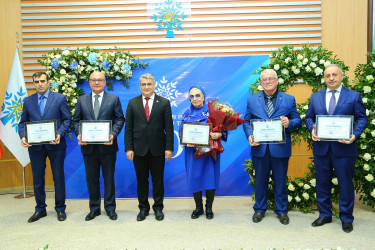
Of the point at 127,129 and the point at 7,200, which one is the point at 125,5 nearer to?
the point at 127,129

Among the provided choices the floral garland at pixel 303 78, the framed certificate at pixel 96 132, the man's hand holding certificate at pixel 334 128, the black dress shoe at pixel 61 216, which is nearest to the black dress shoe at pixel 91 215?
the black dress shoe at pixel 61 216

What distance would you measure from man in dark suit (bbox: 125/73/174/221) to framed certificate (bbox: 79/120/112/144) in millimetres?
219

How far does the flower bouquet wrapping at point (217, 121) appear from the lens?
3783 millimetres

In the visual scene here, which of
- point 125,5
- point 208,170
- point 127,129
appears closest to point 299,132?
point 208,170

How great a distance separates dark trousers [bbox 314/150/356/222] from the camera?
11.8ft

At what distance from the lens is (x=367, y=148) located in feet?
13.7

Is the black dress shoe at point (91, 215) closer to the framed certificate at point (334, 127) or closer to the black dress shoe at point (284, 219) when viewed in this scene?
the black dress shoe at point (284, 219)

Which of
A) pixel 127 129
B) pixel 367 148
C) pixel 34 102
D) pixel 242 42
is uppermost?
pixel 242 42

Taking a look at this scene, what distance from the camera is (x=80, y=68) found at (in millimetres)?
4891

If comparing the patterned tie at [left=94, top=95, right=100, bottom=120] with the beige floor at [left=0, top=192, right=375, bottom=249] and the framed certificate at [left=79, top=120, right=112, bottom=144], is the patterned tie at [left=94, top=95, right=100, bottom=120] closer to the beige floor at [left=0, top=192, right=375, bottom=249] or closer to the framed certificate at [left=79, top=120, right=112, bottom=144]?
the framed certificate at [left=79, top=120, right=112, bottom=144]

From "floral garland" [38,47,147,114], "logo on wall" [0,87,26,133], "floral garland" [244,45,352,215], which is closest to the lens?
"floral garland" [244,45,352,215]

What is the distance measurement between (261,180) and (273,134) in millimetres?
610

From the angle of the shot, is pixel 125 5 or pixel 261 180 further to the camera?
pixel 125 5

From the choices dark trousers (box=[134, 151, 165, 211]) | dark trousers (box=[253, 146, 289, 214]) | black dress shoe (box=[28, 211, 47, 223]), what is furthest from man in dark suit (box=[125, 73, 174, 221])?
black dress shoe (box=[28, 211, 47, 223])
